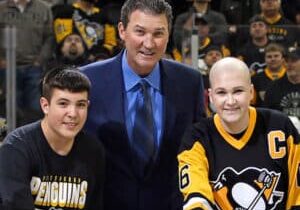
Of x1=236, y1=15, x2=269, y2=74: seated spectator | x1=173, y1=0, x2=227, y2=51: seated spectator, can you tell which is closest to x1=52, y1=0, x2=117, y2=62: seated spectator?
x1=173, y1=0, x2=227, y2=51: seated spectator

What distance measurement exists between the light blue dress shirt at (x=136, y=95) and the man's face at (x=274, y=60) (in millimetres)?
2699

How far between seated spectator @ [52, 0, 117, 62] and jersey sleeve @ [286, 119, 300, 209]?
2.96 m

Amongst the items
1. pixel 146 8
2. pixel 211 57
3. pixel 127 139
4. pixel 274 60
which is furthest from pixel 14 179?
pixel 274 60

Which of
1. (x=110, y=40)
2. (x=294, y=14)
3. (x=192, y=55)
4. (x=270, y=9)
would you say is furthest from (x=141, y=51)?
(x=294, y=14)

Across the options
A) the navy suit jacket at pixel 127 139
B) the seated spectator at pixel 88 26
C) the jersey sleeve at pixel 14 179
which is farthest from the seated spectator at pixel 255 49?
the jersey sleeve at pixel 14 179

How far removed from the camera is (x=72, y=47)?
5309 mm

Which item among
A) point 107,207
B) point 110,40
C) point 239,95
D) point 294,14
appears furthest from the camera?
point 294,14

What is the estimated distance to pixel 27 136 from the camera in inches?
99.6

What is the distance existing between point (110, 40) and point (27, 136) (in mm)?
3037

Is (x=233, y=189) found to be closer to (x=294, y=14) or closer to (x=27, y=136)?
(x=27, y=136)

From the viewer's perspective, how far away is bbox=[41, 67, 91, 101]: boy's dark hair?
253 cm

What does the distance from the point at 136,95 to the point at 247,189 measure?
22.6 inches

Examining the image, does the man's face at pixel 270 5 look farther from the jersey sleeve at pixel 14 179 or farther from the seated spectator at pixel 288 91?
the jersey sleeve at pixel 14 179

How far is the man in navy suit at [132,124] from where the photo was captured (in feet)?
8.72
